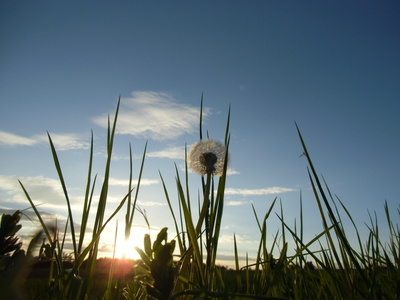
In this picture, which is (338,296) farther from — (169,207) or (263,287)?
(169,207)

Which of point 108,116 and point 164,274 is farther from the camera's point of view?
point 108,116

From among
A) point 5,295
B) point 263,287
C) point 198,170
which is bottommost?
point 5,295

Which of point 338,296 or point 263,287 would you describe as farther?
point 263,287

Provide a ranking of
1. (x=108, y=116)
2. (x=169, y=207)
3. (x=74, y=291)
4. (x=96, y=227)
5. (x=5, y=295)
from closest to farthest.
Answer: (x=5, y=295) < (x=74, y=291) < (x=96, y=227) < (x=108, y=116) < (x=169, y=207)

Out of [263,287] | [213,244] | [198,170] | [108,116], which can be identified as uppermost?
[198,170]

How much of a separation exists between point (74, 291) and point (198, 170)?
4.36 ft

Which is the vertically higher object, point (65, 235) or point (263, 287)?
point (65, 235)

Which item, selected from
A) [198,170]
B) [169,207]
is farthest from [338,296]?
[198,170]

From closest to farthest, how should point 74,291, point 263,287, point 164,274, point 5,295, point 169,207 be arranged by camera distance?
point 5,295
point 164,274
point 74,291
point 263,287
point 169,207

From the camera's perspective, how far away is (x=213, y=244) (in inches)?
43.3

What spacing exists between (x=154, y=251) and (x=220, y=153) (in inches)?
46.0

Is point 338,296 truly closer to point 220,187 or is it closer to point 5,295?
point 220,187

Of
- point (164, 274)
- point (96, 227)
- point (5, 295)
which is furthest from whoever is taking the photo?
point (96, 227)

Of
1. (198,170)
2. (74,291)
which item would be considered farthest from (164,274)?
(198,170)
